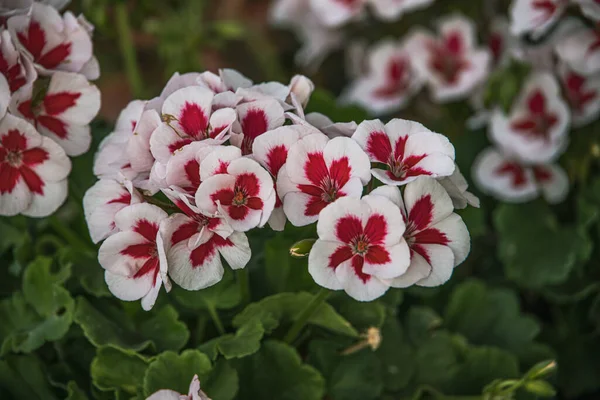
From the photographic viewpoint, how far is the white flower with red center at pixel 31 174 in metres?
0.86

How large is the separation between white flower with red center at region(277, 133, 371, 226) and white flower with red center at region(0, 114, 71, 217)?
303 mm

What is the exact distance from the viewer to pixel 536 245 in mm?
1319

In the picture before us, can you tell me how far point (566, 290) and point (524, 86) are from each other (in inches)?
13.4

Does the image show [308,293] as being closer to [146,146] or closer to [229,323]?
[229,323]

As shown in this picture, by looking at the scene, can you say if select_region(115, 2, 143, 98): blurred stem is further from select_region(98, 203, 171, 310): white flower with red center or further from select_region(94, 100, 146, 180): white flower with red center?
select_region(98, 203, 171, 310): white flower with red center

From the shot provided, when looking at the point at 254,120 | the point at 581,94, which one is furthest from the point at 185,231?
the point at 581,94

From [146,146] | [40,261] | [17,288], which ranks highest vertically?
[146,146]

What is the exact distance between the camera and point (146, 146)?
0.78 m

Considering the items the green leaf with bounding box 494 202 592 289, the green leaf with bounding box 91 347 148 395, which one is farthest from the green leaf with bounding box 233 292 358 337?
the green leaf with bounding box 494 202 592 289

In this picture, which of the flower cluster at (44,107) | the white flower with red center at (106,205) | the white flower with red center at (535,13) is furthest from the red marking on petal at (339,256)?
the white flower with red center at (535,13)

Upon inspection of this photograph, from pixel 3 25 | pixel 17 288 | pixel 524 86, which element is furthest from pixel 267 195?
pixel 524 86

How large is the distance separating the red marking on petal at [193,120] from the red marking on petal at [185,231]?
0.31 feet

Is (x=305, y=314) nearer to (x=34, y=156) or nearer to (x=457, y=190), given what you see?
(x=457, y=190)

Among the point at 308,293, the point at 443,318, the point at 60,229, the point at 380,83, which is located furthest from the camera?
the point at 380,83
